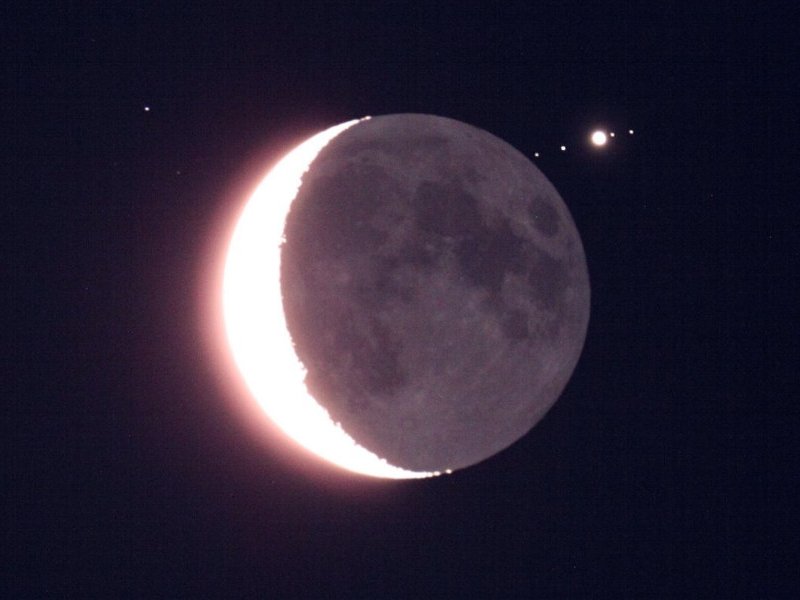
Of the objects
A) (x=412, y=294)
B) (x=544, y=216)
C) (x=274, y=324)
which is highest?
(x=544, y=216)

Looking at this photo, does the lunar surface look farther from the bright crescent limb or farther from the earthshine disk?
the bright crescent limb

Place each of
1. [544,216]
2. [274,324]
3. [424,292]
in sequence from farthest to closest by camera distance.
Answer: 1. [544,216]
2. [274,324]
3. [424,292]

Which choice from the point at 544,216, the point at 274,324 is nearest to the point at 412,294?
the point at 274,324

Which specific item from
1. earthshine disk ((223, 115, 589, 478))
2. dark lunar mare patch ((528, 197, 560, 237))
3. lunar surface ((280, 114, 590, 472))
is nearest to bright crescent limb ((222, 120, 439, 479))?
earthshine disk ((223, 115, 589, 478))

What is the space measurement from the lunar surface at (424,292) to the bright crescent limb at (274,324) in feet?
0.56

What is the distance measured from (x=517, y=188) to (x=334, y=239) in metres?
1.99

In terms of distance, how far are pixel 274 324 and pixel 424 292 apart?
1.49m

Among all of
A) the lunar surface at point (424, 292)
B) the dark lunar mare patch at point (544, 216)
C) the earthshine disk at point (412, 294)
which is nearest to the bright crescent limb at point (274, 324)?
the earthshine disk at point (412, 294)

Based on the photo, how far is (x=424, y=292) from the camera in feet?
17.1

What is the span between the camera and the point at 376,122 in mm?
6379

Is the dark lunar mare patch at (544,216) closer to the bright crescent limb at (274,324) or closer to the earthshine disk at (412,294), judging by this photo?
the earthshine disk at (412,294)

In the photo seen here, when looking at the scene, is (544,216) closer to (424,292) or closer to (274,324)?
(424,292)

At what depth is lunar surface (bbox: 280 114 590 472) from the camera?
207 inches

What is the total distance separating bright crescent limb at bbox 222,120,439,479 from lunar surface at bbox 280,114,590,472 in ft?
0.56
